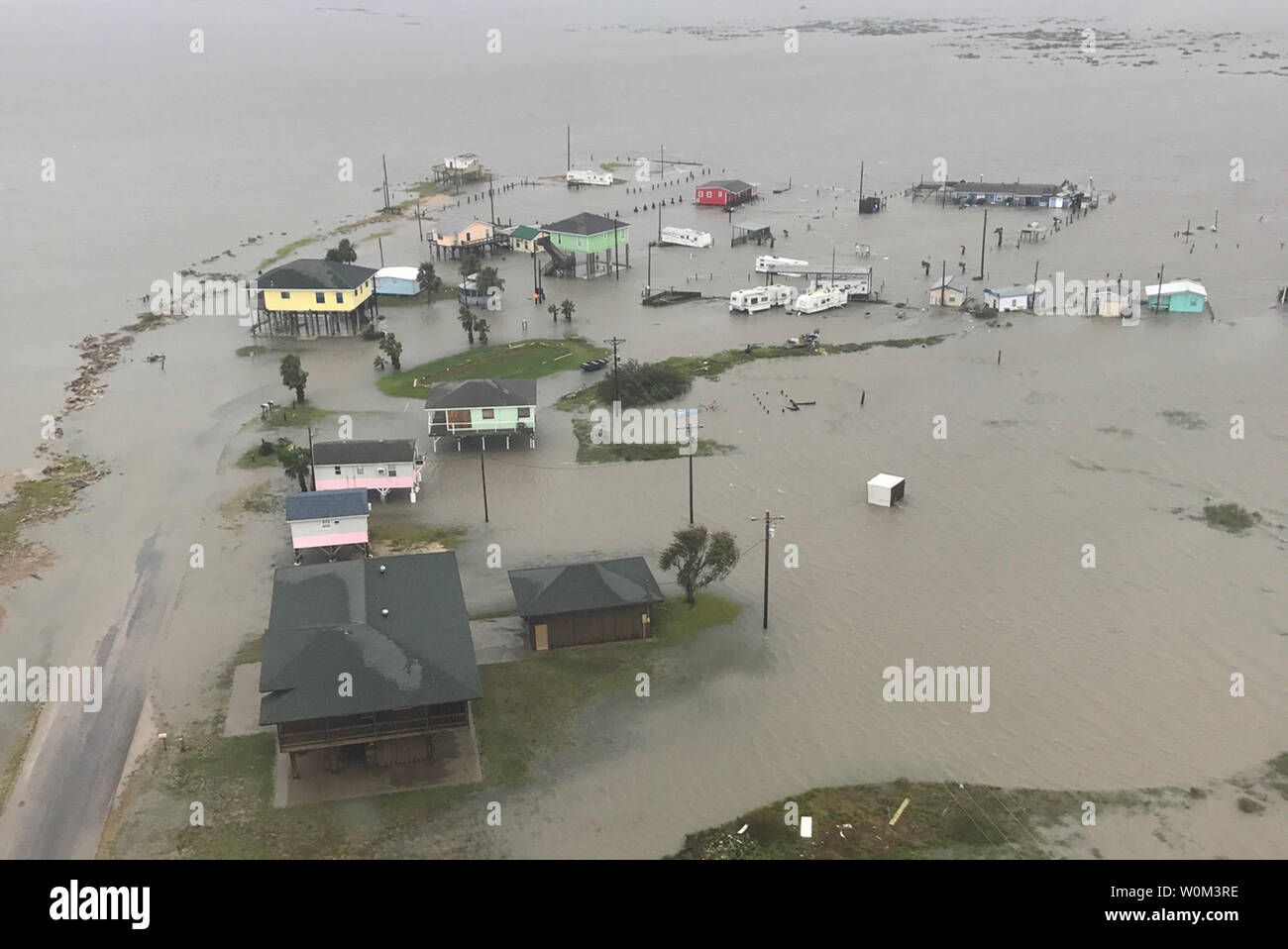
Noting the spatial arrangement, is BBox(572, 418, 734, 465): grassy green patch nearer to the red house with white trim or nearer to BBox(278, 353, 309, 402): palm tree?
BBox(278, 353, 309, 402): palm tree

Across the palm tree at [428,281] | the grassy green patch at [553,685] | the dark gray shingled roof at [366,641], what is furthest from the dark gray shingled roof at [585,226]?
the dark gray shingled roof at [366,641]

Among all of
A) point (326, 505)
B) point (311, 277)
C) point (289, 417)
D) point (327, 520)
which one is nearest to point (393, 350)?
point (289, 417)

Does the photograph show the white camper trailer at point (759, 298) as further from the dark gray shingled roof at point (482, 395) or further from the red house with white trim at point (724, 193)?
the red house with white trim at point (724, 193)

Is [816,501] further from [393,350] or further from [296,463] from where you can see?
[393,350]

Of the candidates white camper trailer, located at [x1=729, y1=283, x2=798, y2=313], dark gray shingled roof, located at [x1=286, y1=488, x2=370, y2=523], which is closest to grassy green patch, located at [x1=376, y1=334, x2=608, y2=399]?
white camper trailer, located at [x1=729, y1=283, x2=798, y2=313]

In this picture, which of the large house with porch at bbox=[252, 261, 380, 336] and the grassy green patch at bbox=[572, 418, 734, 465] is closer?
Answer: the grassy green patch at bbox=[572, 418, 734, 465]

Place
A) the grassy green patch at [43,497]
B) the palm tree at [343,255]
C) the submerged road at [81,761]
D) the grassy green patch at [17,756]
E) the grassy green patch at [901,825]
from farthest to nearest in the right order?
the palm tree at [343,255], the grassy green patch at [43,497], the grassy green patch at [17,756], the submerged road at [81,761], the grassy green patch at [901,825]
